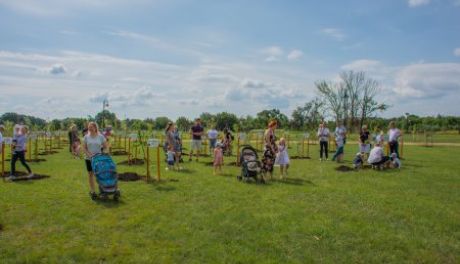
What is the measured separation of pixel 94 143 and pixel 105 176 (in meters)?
0.87

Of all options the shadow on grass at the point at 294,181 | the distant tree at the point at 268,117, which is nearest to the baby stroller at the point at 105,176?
the shadow on grass at the point at 294,181

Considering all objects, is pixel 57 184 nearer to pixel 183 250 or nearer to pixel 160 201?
pixel 160 201

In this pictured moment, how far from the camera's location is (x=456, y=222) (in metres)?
8.31

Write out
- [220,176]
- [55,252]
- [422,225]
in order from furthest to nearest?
1. [220,176]
2. [422,225]
3. [55,252]

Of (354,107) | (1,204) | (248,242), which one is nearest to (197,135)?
(1,204)

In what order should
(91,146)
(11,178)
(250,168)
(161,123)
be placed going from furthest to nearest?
(161,123) < (250,168) < (11,178) < (91,146)

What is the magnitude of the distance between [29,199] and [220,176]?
6052 millimetres

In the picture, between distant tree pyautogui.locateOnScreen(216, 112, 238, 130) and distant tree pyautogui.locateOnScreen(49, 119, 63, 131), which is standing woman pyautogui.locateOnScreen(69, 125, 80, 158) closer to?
distant tree pyautogui.locateOnScreen(49, 119, 63, 131)

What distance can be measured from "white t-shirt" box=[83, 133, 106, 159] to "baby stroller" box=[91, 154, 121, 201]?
0.54 feet

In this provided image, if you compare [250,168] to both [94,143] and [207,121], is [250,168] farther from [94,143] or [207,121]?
[207,121]

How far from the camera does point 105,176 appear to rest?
33.0 ft

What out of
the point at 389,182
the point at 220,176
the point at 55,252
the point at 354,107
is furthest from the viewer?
the point at 354,107

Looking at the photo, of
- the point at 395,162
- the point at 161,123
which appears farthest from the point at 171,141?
the point at 161,123

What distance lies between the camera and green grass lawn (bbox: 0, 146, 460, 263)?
654 centimetres
